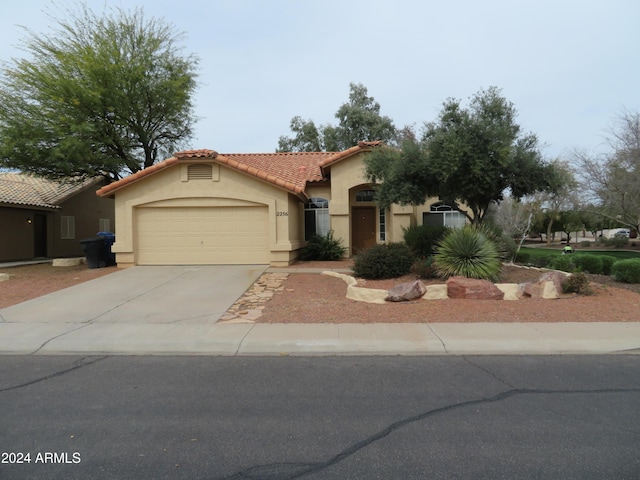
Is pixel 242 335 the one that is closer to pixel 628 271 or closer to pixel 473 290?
pixel 473 290

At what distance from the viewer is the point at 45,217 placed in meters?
23.9

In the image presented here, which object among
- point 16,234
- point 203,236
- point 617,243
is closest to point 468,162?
point 203,236

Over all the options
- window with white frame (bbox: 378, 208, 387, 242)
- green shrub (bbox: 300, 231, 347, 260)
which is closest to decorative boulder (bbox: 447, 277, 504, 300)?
green shrub (bbox: 300, 231, 347, 260)

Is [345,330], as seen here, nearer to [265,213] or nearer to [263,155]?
[265,213]

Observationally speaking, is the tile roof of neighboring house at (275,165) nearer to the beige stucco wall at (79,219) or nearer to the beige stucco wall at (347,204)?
the beige stucco wall at (347,204)

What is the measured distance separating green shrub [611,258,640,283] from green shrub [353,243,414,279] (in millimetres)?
5828

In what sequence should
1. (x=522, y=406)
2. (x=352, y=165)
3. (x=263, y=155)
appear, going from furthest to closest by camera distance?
(x=263, y=155) → (x=352, y=165) → (x=522, y=406)

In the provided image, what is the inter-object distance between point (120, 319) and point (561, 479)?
799 centimetres

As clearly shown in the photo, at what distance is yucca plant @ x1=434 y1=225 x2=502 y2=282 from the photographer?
36.4ft

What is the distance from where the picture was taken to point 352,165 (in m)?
18.4

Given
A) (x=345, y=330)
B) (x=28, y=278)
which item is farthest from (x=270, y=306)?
(x=28, y=278)

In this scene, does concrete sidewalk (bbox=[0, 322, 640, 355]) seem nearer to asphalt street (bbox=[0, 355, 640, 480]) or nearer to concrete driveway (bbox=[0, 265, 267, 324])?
asphalt street (bbox=[0, 355, 640, 480])

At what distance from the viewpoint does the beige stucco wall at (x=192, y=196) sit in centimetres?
1572

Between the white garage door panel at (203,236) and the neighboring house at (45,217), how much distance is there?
7.00m
